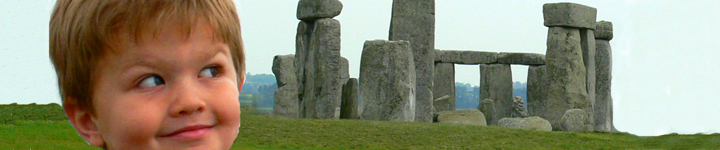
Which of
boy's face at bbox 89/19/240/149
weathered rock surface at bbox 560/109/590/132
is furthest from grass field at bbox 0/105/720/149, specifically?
boy's face at bbox 89/19/240/149

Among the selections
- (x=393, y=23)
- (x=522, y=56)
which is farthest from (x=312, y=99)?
(x=522, y=56)

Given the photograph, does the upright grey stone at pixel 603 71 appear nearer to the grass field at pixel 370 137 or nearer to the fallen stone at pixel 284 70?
the fallen stone at pixel 284 70

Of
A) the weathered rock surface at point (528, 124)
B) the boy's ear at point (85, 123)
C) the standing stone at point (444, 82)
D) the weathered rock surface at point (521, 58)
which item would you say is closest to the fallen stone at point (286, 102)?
the standing stone at point (444, 82)

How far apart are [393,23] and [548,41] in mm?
3017

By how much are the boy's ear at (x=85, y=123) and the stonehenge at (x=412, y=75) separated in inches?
394

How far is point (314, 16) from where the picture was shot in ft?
49.9

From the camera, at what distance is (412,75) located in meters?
12.5

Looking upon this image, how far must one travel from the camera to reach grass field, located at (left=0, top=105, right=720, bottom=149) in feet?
30.3

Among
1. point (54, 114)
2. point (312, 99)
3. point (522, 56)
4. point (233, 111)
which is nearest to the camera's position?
point (233, 111)

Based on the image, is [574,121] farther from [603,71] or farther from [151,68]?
[151,68]

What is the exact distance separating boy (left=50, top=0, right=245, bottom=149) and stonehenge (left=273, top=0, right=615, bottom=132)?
33.1 ft

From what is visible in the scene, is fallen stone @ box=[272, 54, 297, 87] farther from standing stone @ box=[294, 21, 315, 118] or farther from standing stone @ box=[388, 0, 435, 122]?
standing stone @ box=[388, 0, 435, 122]

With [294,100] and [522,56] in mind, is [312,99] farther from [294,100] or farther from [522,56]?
[522,56]

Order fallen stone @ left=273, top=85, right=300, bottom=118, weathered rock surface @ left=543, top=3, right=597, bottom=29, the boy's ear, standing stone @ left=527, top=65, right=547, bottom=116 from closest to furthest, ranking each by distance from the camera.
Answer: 1. the boy's ear
2. weathered rock surface @ left=543, top=3, right=597, bottom=29
3. fallen stone @ left=273, top=85, right=300, bottom=118
4. standing stone @ left=527, top=65, right=547, bottom=116
